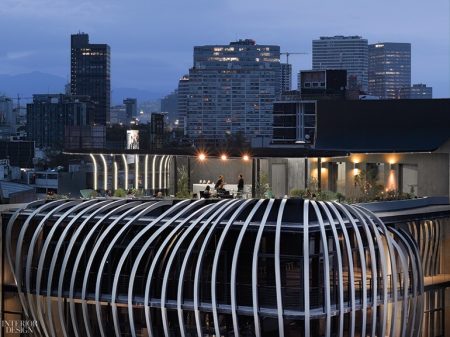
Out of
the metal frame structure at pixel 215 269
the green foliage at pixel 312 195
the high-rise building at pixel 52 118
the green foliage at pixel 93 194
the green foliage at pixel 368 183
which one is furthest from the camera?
the high-rise building at pixel 52 118

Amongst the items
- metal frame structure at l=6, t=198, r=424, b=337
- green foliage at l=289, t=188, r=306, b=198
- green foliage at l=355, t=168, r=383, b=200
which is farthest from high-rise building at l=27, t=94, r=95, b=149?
metal frame structure at l=6, t=198, r=424, b=337

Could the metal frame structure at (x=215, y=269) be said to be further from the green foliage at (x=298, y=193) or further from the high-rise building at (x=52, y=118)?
the high-rise building at (x=52, y=118)

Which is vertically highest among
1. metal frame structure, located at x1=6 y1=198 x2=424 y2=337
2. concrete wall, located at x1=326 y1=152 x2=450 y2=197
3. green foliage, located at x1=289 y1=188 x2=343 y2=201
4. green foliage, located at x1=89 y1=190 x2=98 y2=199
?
concrete wall, located at x1=326 y1=152 x2=450 y2=197

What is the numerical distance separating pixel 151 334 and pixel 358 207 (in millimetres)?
7233

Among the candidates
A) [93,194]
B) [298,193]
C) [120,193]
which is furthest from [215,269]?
[93,194]

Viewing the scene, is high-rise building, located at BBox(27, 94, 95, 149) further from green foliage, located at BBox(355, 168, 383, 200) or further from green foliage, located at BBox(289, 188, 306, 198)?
green foliage, located at BBox(289, 188, 306, 198)

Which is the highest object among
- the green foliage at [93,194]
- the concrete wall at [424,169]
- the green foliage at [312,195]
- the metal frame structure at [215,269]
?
the concrete wall at [424,169]

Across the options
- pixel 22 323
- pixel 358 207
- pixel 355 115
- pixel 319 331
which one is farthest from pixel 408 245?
pixel 22 323

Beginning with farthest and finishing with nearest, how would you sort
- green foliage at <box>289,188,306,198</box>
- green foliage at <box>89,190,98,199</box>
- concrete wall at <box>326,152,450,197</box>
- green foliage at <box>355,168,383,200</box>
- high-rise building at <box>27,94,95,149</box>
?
high-rise building at <box>27,94,95,149</box>, concrete wall at <box>326,152,450,197</box>, green foliage at <box>355,168,383,200</box>, green foliage at <box>89,190,98,199</box>, green foliage at <box>289,188,306,198</box>

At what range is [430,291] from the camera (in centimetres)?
3453

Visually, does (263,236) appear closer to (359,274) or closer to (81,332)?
(359,274)

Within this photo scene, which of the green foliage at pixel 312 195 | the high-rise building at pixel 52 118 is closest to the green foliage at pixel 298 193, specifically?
the green foliage at pixel 312 195

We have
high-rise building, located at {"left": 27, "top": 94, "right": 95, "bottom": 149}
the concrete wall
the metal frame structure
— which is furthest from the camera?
high-rise building, located at {"left": 27, "top": 94, "right": 95, "bottom": 149}

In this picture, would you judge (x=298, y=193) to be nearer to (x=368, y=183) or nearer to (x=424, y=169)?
(x=368, y=183)
